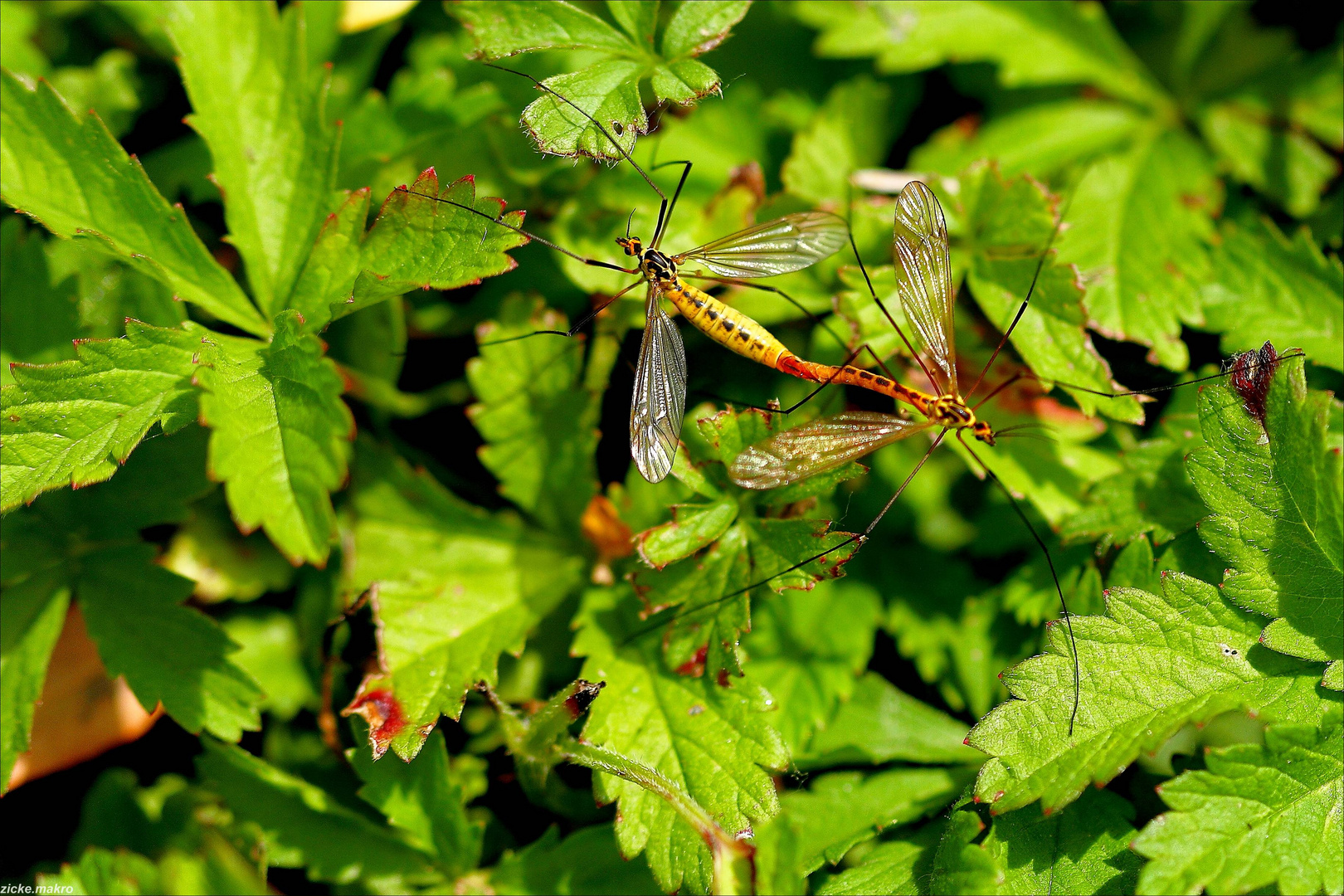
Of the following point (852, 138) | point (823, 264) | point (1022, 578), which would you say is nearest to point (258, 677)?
point (823, 264)

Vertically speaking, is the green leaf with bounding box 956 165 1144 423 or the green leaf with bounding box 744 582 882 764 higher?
the green leaf with bounding box 956 165 1144 423

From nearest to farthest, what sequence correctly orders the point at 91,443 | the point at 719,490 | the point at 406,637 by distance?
the point at 91,443 → the point at 719,490 → the point at 406,637

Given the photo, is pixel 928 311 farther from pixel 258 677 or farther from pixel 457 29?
pixel 258 677

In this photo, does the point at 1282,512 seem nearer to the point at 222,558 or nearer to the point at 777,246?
the point at 777,246

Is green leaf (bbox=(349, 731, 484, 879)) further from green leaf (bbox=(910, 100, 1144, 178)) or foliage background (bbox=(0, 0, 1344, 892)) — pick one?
green leaf (bbox=(910, 100, 1144, 178))

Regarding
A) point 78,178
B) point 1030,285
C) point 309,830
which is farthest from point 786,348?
point 309,830

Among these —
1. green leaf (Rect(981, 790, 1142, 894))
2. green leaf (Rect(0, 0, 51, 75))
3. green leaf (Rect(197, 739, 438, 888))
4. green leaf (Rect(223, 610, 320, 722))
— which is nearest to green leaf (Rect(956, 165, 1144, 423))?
green leaf (Rect(981, 790, 1142, 894))

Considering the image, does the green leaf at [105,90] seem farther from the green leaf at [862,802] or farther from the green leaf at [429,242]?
the green leaf at [862,802]
